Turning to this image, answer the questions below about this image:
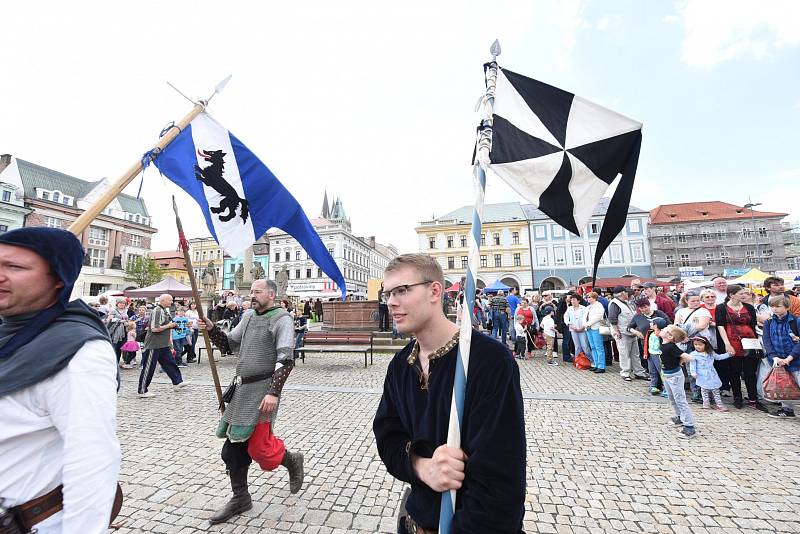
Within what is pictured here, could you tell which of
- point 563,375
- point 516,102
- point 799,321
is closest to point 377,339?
point 563,375

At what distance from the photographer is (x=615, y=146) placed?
8.73 ft

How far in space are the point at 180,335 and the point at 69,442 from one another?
11.0 metres

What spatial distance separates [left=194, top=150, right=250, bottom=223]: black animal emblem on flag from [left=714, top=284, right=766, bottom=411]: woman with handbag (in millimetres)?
7794

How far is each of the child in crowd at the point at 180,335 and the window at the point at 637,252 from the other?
53631 mm

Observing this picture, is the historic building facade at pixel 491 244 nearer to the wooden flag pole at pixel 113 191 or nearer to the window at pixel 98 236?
the window at pixel 98 236

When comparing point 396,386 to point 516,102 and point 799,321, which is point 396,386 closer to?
point 516,102

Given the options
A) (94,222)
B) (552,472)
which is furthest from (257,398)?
(94,222)

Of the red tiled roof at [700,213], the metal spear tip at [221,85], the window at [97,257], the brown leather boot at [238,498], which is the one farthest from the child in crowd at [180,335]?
the red tiled roof at [700,213]

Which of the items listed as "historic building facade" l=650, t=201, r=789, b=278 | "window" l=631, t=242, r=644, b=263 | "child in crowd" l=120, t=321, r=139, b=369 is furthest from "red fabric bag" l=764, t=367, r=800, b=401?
"historic building facade" l=650, t=201, r=789, b=278

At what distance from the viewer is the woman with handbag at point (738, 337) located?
6.17 m

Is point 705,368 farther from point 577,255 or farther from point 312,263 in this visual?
point 312,263

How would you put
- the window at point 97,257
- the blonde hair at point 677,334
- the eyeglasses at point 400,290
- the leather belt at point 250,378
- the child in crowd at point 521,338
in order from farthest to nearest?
the window at point 97,257
the child in crowd at point 521,338
the blonde hair at point 677,334
the leather belt at point 250,378
the eyeglasses at point 400,290

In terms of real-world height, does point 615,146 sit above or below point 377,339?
above

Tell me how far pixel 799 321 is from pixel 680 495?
4352 millimetres
